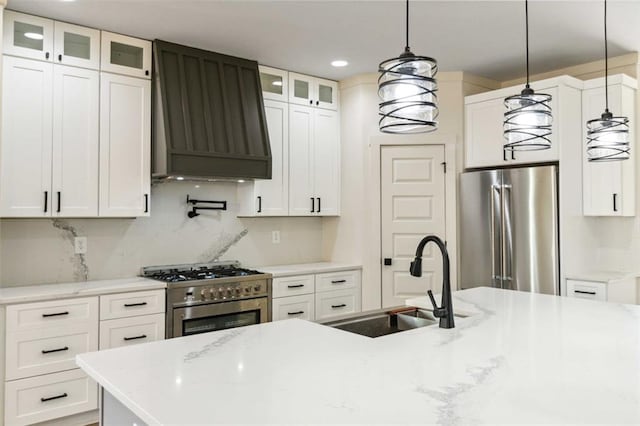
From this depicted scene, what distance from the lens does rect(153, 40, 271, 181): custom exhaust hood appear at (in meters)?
3.67

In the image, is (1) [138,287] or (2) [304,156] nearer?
(1) [138,287]

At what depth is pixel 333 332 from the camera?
6.61 feet

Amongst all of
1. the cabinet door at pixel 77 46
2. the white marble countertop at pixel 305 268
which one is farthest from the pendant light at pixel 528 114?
the cabinet door at pixel 77 46

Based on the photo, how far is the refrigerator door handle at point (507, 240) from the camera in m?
4.12

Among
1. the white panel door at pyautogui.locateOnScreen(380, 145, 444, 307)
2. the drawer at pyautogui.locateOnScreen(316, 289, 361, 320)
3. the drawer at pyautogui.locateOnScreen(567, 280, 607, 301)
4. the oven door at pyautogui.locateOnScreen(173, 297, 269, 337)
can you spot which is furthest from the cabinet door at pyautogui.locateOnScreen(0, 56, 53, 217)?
the drawer at pyautogui.locateOnScreen(567, 280, 607, 301)

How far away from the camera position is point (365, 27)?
355 cm

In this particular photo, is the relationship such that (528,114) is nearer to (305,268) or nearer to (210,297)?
(210,297)

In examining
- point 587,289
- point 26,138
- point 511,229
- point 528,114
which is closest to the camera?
point 528,114

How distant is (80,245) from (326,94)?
2.55m

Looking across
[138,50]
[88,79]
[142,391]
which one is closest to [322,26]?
[138,50]

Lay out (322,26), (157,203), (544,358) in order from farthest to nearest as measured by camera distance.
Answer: (157,203) < (322,26) < (544,358)

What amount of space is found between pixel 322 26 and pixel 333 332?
7.65 feet

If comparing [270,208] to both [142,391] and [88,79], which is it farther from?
[142,391]

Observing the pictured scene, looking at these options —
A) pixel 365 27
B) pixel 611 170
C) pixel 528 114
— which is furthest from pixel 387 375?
pixel 611 170
